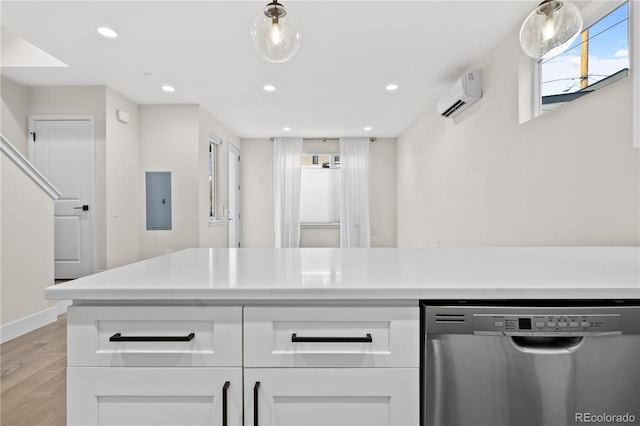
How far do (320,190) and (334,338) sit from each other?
21.4 feet

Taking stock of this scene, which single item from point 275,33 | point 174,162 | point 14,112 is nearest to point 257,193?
point 174,162

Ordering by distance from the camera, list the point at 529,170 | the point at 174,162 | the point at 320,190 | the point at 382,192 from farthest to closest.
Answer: the point at 320,190 → the point at 382,192 → the point at 174,162 → the point at 529,170

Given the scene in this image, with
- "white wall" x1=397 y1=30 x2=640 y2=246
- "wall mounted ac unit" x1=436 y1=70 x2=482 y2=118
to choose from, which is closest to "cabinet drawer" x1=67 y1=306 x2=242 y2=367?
"white wall" x1=397 y1=30 x2=640 y2=246

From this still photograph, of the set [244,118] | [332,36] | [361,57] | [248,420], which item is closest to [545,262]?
[248,420]

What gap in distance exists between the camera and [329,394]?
792mm

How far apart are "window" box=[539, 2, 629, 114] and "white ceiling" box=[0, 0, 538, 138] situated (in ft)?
1.87

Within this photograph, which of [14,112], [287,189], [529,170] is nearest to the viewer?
[529,170]

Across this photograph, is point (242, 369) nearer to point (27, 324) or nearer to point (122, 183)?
point (27, 324)

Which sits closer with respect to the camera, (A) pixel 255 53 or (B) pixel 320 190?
(A) pixel 255 53

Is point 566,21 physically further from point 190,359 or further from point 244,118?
point 244,118

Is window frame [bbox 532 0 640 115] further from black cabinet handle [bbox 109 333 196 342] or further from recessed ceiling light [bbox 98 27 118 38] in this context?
recessed ceiling light [bbox 98 27 118 38]

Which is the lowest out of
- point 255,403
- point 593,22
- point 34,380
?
point 34,380

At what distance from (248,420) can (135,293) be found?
41cm

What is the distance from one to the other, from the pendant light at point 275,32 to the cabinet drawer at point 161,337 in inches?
42.0
